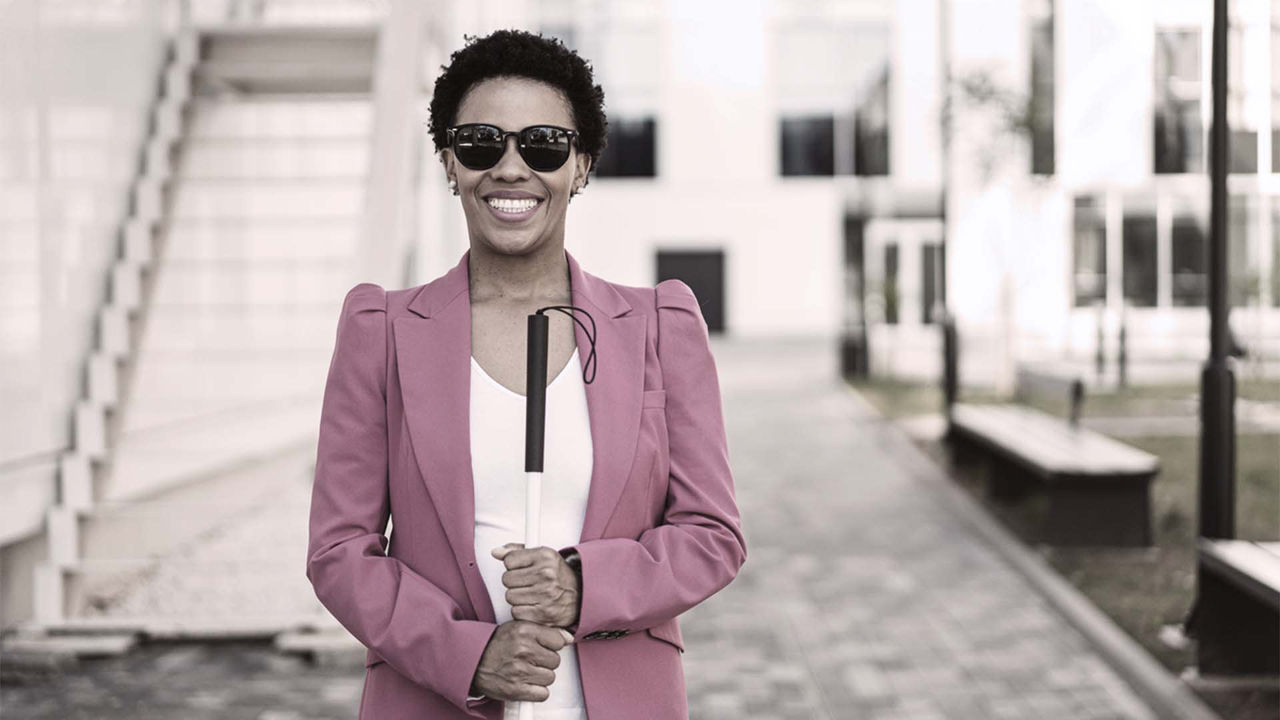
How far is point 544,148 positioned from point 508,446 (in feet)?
1.42

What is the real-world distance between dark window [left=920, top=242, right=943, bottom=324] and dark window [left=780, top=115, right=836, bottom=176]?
9.24m

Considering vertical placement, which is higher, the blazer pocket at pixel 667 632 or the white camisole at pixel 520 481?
the white camisole at pixel 520 481

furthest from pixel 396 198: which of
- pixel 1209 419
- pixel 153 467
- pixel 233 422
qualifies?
pixel 1209 419

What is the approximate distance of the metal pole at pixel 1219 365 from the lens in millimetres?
5684

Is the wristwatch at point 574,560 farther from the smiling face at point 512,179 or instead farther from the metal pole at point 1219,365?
the metal pole at point 1219,365

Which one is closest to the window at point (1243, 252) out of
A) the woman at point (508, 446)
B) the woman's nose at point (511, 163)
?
the woman at point (508, 446)

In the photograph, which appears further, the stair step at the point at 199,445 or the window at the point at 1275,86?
the stair step at the point at 199,445

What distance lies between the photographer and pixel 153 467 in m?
7.89

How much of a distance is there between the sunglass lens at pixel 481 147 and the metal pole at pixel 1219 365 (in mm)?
4357

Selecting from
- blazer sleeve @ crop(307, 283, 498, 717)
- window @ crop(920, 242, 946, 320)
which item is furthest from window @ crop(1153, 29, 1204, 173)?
blazer sleeve @ crop(307, 283, 498, 717)

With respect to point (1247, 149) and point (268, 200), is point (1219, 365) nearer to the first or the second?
point (1247, 149)

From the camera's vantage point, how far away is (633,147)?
3484 cm

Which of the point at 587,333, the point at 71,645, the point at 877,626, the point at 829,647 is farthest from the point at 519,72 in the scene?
the point at 877,626

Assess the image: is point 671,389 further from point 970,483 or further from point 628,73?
point 628,73
